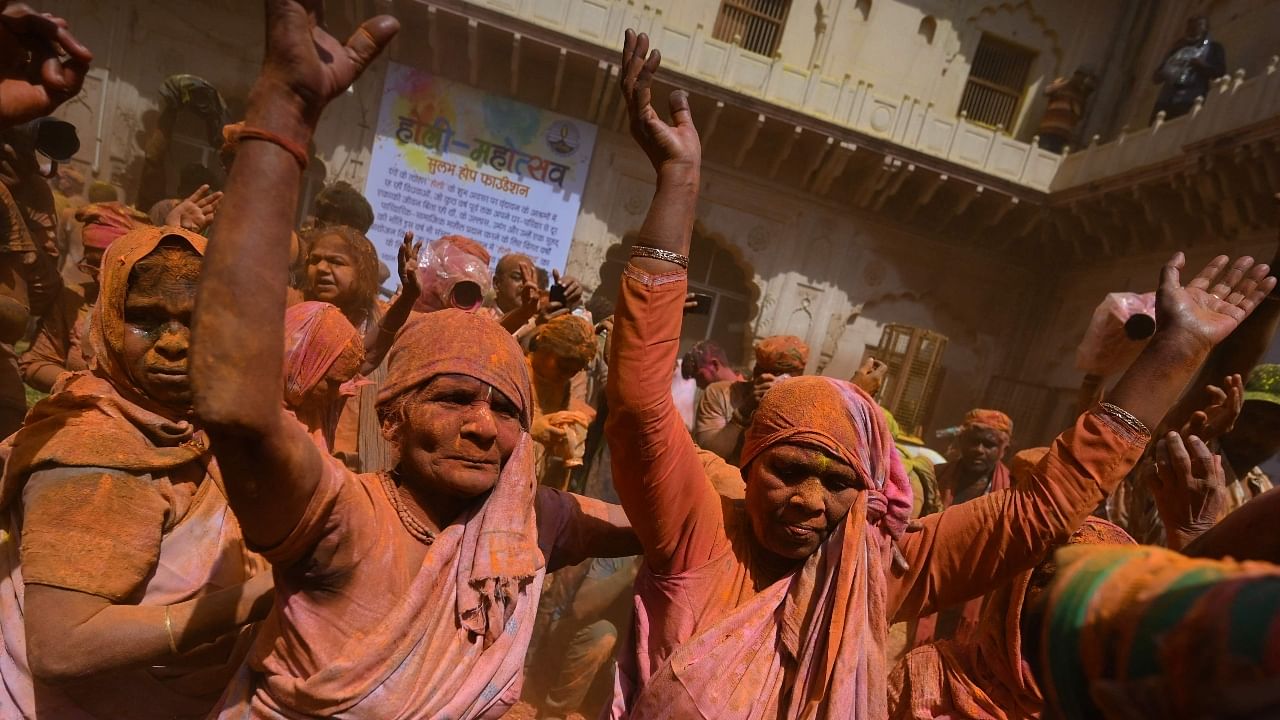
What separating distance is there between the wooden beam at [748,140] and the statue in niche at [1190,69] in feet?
19.5

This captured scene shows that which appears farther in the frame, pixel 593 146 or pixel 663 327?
pixel 593 146

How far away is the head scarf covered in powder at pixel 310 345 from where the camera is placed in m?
2.07

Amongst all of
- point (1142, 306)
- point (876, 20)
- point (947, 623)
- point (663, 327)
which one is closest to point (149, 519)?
point (663, 327)

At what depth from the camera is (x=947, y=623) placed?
4.61 meters

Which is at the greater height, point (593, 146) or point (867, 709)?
point (593, 146)

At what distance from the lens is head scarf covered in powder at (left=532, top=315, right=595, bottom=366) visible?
3283mm

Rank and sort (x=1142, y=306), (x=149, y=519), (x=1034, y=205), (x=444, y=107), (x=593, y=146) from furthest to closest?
1. (x=1034, y=205)
2. (x=593, y=146)
3. (x=444, y=107)
4. (x=1142, y=306)
5. (x=149, y=519)

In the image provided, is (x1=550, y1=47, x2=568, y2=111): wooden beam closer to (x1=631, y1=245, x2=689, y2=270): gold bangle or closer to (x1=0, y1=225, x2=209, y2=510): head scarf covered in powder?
(x1=0, y1=225, x2=209, y2=510): head scarf covered in powder

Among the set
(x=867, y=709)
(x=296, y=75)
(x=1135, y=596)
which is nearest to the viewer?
(x=1135, y=596)

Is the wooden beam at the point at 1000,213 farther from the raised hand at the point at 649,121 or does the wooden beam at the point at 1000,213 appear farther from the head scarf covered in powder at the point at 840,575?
the raised hand at the point at 649,121

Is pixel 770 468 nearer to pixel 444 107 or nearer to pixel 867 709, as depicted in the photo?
pixel 867 709

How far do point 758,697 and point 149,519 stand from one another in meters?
1.43

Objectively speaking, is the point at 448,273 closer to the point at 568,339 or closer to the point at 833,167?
the point at 568,339

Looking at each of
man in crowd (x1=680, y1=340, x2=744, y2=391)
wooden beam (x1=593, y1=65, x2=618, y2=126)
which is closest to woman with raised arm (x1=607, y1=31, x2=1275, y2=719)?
man in crowd (x1=680, y1=340, x2=744, y2=391)
